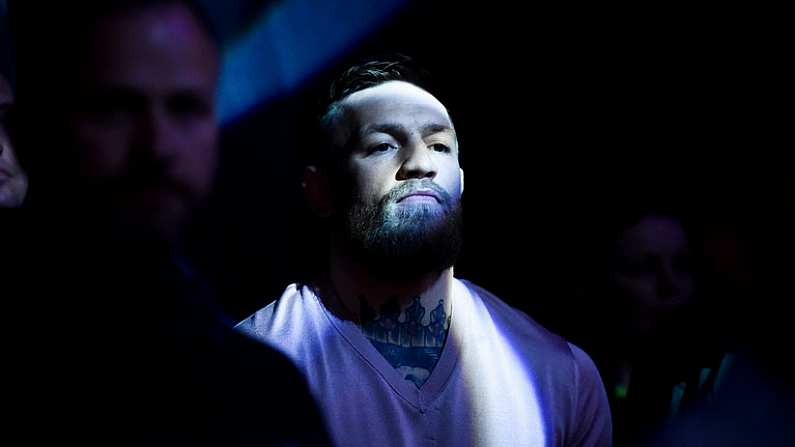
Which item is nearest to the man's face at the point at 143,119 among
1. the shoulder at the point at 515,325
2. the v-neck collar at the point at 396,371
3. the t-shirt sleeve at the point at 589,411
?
the v-neck collar at the point at 396,371

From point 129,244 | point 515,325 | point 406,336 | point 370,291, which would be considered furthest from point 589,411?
point 129,244

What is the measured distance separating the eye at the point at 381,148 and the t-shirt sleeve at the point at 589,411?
0.71 metres

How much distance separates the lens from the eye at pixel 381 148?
A: 1.76 meters

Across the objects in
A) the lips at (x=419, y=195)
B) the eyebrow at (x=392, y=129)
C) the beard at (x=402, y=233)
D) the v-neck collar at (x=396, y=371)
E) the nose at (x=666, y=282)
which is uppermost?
the eyebrow at (x=392, y=129)

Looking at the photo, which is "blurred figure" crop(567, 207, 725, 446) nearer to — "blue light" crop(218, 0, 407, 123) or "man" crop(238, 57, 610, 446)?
"man" crop(238, 57, 610, 446)

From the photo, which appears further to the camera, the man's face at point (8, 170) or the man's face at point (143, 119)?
the man's face at point (8, 170)

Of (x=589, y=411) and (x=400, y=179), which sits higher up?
(x=400, y=179)

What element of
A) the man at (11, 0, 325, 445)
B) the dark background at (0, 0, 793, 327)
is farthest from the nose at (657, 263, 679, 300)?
the man at (11, 0, 325, 445)

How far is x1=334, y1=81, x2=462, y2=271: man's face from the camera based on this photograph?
5.65 ft

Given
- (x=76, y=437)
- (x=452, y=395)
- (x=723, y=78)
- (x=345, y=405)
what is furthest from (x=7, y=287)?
(x=723, y=78)

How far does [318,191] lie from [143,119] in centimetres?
49

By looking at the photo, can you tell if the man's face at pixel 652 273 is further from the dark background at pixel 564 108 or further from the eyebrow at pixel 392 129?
the eyebrow at pixel 392 129

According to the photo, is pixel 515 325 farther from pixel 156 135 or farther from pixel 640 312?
pixel 156 135

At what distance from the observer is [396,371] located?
5.62ft
